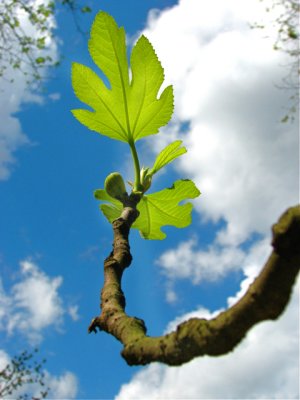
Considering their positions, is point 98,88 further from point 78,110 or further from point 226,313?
point 226,313

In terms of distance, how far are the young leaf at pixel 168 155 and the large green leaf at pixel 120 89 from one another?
0.09 m

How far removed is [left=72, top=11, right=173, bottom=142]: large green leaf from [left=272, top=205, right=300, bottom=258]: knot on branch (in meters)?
0.84

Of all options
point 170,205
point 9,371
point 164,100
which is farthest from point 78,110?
point 9,371

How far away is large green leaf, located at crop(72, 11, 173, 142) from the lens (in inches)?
48.0

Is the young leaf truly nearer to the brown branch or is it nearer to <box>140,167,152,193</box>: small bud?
Result: <box>140,167,152,193</box>: small bud

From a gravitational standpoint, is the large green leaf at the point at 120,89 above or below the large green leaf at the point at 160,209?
above

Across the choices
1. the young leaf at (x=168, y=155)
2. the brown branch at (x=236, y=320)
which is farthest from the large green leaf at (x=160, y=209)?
the brown branch at (x=236, y=320)

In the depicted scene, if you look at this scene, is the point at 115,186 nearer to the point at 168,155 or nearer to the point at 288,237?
the point at 168,155

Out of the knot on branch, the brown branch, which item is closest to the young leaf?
the brown branch

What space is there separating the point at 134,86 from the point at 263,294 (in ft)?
2.98

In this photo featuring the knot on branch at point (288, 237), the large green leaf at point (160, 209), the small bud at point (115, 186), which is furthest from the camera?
the large green leaf at point (160, 209)

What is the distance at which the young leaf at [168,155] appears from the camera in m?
1.44

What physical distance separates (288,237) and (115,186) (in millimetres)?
980

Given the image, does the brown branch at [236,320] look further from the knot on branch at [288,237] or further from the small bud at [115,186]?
the small bud at [115,186]
